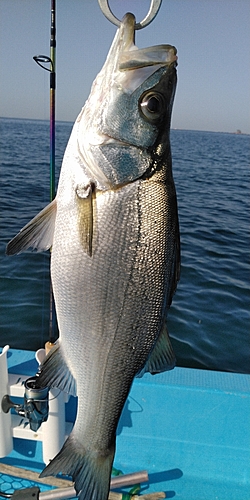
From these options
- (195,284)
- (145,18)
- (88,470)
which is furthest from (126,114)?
(195,284)

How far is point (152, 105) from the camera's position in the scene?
1.45 meters

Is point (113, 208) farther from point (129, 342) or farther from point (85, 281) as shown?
point (129, 342)

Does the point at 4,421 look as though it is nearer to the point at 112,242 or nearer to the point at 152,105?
the point at 112,242

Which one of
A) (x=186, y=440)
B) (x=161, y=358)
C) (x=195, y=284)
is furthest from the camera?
(x=195, y=284)

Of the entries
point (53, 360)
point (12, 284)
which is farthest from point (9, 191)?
point (53, 360)

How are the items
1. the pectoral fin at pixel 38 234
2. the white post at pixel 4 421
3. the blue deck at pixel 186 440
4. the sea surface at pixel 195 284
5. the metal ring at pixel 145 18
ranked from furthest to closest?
the sea surface at pixel 195 284 < the blue deck at pixel 186 440 < the white post at pixel 4 421 < the pectoral fin at pixel 38 234 < the metal ring at pixel 145 18

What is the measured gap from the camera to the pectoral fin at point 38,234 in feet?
A: 4.80

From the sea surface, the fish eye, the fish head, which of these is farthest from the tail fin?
the sea surface

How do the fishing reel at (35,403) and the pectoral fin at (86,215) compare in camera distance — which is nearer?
the pectoral fin at (86,215)

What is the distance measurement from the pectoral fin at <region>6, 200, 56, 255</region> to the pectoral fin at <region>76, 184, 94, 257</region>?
149mm

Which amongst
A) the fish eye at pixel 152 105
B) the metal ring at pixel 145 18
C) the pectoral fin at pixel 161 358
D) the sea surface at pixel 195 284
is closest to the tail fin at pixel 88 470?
the pectoral fin at pixel 161 358

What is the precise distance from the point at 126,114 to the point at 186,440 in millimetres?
2371

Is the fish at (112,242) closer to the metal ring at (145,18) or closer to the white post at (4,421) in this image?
the metal ring at (145,18)

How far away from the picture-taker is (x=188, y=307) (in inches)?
271
